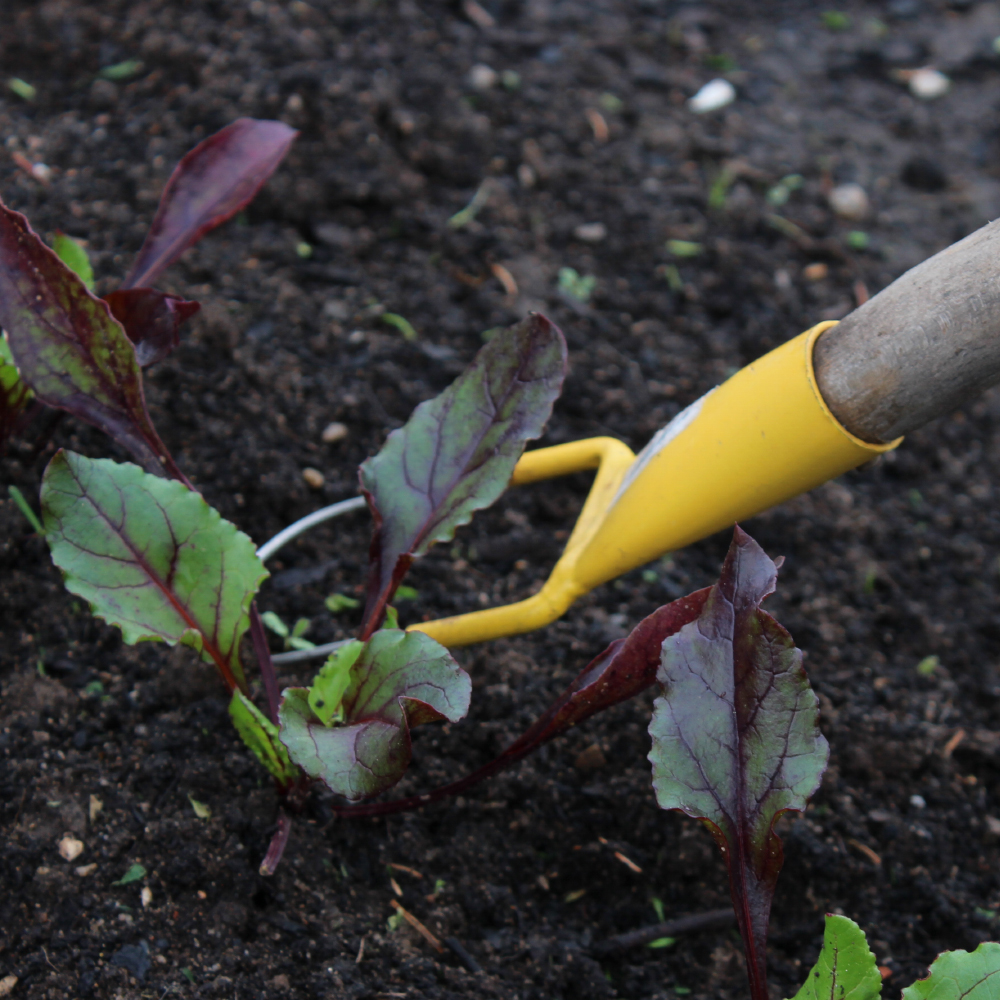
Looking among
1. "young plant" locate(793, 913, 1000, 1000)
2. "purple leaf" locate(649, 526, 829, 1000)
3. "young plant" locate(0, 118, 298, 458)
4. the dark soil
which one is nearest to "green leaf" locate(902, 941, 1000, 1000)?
"young plant" locate(793, 913, 1000, 1000)

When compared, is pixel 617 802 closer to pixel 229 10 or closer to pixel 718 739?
pixel 718 739

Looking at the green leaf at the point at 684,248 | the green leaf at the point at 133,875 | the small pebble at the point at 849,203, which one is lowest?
the small pebble at the point at 849,203

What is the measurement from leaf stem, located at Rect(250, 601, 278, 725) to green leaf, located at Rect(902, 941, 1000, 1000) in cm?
69

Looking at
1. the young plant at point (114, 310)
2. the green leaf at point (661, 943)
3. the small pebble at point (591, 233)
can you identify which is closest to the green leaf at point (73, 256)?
the young plant at point (114, 310)

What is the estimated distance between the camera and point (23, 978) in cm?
90

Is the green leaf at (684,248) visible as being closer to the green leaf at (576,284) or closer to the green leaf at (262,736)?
the green leaf at (576,284)

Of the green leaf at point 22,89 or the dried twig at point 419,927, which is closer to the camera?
the dried twig at point 419,927

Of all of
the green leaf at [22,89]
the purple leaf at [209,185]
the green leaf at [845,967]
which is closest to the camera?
the green leaf at [845,967]

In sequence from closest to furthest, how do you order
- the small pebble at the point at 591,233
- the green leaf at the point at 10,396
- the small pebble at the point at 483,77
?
the green leaf at the point at 10,396
the small pebble at the point at 591,233
the small pebble at the point at 483,77

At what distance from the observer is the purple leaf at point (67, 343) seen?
0.95 metres

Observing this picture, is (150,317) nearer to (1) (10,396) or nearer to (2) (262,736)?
(1) (10,396)

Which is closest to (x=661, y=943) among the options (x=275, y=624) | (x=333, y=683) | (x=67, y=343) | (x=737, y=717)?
(x=737, y=717)

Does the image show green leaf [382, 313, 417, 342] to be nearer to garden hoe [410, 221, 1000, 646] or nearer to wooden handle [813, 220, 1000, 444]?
garden hoe [410, 221, 1000, 646]

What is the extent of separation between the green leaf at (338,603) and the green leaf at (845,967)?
2.35 feet
